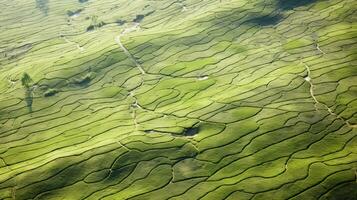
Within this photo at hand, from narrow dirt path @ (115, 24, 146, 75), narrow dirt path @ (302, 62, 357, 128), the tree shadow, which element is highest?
the tree shadow

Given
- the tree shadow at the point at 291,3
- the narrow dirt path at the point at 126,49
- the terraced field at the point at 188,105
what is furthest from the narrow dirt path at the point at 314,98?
the narrow dirt path at the point at 126,49

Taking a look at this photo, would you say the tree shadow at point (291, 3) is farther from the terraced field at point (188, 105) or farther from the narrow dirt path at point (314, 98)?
the narrow dirt path at point (314, 98)

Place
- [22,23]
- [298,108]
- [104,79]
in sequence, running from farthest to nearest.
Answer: [22,23] → [104,79] → [298,108]

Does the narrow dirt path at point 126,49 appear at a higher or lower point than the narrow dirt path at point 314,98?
higher

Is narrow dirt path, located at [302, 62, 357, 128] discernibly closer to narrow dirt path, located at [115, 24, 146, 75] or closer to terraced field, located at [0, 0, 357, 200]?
terraced field, located at [0, 0, 357, 200]

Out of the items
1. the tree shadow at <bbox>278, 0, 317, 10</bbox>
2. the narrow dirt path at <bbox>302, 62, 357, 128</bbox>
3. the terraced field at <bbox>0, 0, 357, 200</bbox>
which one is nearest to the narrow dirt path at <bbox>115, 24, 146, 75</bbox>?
the terraced field at <bbox>0, 0, 357, 200</bbox>

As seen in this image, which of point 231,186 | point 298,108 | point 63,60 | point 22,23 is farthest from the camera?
point 22,23

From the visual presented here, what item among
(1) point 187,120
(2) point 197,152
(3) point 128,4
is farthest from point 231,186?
(3) point 128,4

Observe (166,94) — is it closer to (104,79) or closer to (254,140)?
(104,79)

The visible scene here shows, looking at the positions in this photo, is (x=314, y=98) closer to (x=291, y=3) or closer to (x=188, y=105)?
(x=188, y=105)
